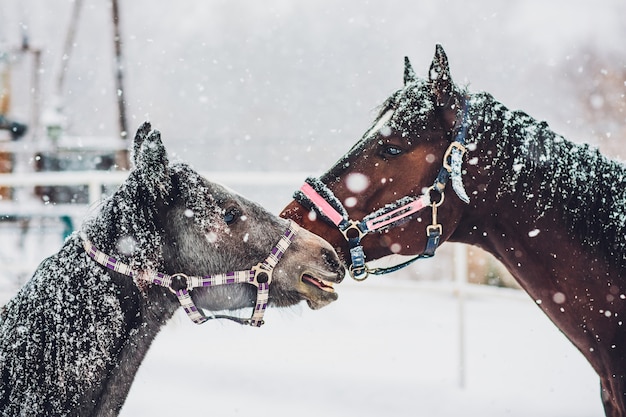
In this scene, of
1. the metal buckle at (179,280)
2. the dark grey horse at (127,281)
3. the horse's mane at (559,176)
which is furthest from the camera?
the horse's mane at (559,176)

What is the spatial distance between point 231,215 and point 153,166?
304mm

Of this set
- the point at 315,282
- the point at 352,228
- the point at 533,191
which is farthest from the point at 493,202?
the point at 315,282

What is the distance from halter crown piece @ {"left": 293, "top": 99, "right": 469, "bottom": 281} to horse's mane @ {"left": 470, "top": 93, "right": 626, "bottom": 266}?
144 millimetres

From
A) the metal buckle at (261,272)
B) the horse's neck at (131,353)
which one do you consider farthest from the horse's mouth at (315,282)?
the horse's neck at (131,353)

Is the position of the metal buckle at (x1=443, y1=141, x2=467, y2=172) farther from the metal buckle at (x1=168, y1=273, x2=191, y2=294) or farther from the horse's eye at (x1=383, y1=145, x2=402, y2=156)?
the metal buckle at (x1=168, y1=273, x2=191, y2=294)

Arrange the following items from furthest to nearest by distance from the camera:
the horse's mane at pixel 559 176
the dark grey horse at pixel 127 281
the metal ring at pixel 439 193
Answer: the metal ring at pixel 439 193 → the horse's mane at pixel 559 176 → the dark grey horse at pixel 127 281

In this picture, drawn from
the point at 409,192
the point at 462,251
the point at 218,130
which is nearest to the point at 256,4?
the point at 218,130

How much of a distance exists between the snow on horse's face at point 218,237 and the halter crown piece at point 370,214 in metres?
0.23

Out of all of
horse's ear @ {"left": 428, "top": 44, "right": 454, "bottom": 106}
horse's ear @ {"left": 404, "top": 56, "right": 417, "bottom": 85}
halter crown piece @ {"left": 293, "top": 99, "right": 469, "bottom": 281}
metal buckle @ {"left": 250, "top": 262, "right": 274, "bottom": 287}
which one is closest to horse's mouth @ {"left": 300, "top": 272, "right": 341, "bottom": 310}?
metal buckle @ {"left": 250, "top": 262, "right": 274, "bottom": 287}

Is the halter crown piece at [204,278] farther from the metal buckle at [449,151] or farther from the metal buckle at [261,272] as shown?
the metal buckle at [449,151]

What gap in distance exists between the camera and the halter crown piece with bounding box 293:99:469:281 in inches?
82.8

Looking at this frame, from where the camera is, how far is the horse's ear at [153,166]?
164cm

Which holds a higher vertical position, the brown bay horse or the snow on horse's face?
the brown bay horse

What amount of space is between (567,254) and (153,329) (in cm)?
148
